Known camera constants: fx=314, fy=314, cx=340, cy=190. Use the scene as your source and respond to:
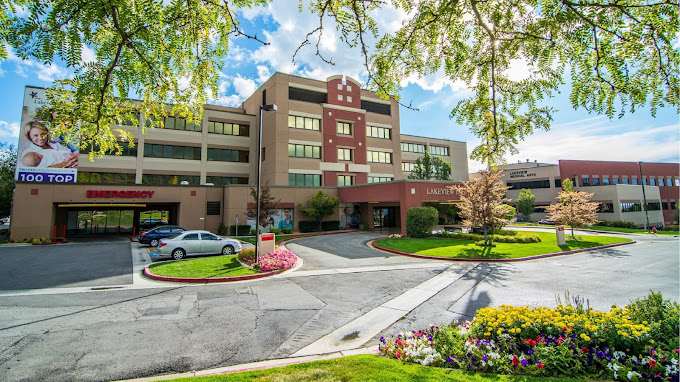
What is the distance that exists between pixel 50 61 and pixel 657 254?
102 feet

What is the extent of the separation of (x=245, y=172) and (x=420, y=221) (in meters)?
24.7

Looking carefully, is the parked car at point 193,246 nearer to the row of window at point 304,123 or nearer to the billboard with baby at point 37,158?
the billboard with baby at point 37,158

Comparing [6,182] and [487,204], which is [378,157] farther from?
[6,182]

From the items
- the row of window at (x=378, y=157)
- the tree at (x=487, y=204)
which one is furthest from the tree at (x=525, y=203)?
the tree at (x=487, y=204)

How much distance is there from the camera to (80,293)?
1143cm

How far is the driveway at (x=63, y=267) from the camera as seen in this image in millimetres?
13086

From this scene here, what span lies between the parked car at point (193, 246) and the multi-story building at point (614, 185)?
52.6 meters

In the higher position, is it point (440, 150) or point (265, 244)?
point (440, 150)

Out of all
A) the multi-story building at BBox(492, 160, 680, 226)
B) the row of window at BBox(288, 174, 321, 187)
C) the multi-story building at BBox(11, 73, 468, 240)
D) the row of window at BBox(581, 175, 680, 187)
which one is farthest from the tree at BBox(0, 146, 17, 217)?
the row of window at BBox(581, 175, 680, 187)

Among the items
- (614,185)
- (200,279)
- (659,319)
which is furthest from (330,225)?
(614,185)

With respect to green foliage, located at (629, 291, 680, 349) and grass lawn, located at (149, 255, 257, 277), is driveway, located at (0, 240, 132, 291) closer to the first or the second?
grass lawn, located at (149, 255, 257, 277)

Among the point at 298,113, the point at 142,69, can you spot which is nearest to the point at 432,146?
the point at 298,113

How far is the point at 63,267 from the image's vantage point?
16141mm

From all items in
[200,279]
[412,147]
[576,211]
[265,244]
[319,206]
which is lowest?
[200,279]
